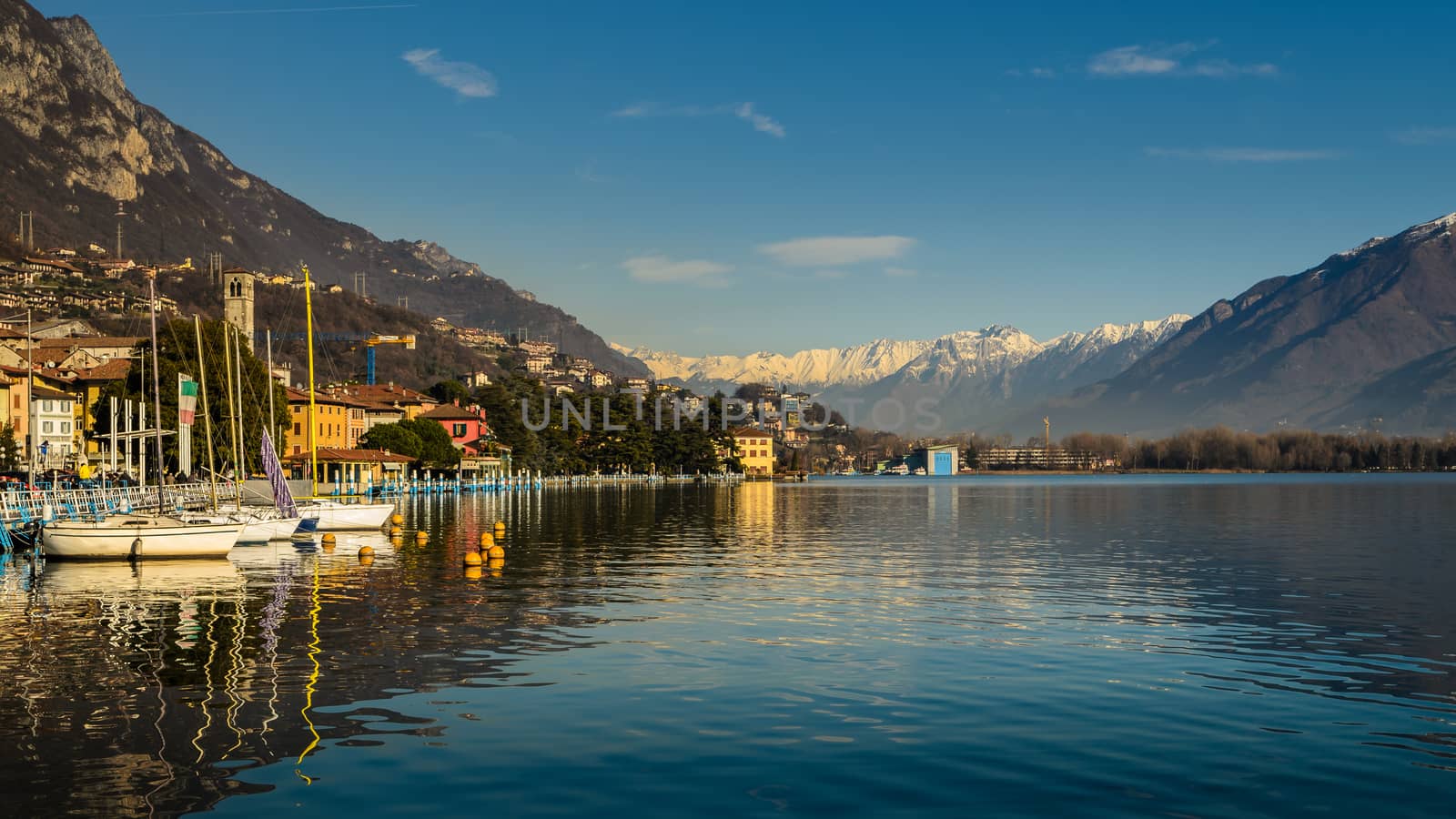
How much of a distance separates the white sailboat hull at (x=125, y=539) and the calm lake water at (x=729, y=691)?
39.9 inches

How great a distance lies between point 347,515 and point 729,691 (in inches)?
2017

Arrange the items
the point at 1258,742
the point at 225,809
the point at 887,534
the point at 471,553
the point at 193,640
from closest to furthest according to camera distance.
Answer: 1. the point at 225,809
2. the point at 1258,742
3. the point at 193,640
4. the point at 471,553
5. the point at 887,534

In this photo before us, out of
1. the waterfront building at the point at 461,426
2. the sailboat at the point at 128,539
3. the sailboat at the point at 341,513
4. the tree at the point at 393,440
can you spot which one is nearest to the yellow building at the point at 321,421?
the tree at the point at 393,440

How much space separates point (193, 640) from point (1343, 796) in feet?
79.6

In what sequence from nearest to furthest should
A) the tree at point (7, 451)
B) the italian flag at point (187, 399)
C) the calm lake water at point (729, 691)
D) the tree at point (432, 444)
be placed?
1. the calm lake water at point (729, 691)
2. the italian flag at point (187, 399)
3. the tree at point (7, 451)
4. the tree at point (432, 444)

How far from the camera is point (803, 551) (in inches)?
2318

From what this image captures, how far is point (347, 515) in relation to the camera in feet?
227

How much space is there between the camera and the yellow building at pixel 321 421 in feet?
516

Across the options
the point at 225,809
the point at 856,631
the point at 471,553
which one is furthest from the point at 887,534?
the point at 225,809

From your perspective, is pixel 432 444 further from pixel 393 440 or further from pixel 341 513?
pixel 341 513

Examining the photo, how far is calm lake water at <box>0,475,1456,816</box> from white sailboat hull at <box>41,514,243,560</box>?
1.01 m

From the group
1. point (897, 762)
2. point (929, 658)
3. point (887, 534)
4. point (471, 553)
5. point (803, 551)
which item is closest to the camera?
point (897, 762)

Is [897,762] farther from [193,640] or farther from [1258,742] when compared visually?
[193,640]

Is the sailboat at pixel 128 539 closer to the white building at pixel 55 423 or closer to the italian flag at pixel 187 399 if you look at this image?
the italian flag at pixel 187 399
